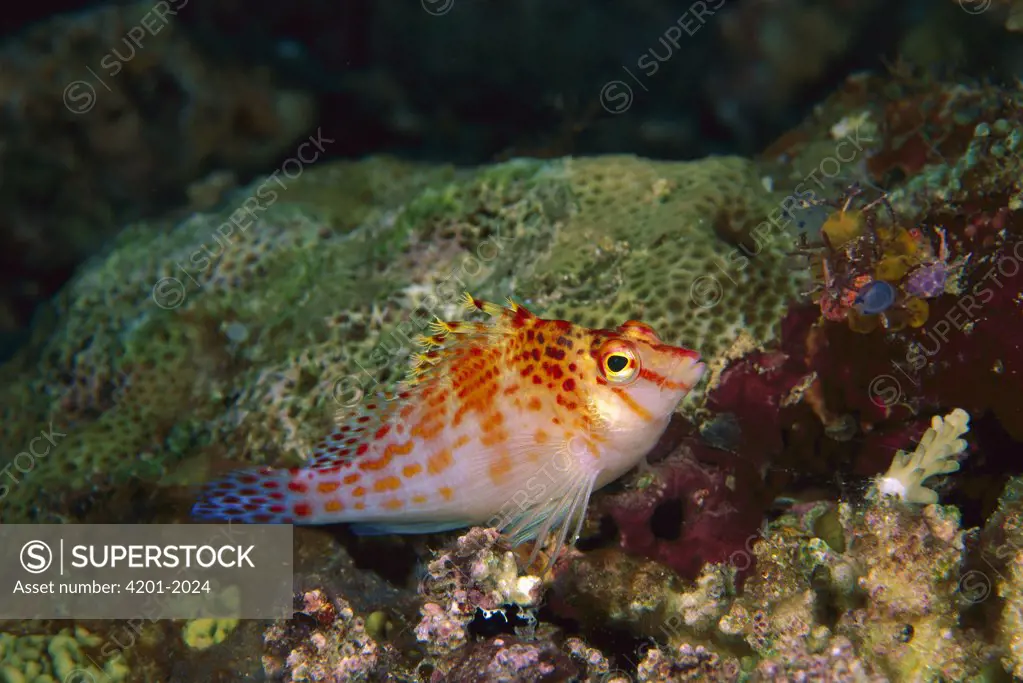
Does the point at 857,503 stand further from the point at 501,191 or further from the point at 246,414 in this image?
the point at 246,414

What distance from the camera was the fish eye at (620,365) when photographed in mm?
3082

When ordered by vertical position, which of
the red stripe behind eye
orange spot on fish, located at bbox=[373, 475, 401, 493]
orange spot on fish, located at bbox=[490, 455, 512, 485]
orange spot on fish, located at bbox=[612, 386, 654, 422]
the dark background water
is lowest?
orange spot on fish, located at bbox=[373, 475, 401, 493]

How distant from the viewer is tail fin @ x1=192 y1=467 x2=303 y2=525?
358cm

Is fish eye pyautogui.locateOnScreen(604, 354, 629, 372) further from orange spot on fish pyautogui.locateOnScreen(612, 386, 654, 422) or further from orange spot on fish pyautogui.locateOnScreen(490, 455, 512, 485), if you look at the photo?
orange spot on fish pyautogui.locateOnScreen(490, 455, 512, 485)

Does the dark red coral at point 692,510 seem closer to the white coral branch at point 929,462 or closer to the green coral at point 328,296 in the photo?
the green coral at point 328,296

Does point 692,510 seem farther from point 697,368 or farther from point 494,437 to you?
point 494,437

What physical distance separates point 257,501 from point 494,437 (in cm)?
136

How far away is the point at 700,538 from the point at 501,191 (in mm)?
2859

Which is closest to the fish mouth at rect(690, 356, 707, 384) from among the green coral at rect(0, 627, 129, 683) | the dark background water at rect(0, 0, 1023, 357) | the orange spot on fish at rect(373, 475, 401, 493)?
the orange spot on fish at rect(373, 475, 401, 493)

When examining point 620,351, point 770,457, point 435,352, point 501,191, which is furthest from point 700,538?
point 501,191

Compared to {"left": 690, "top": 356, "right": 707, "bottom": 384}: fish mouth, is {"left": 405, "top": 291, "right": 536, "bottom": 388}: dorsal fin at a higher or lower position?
higher

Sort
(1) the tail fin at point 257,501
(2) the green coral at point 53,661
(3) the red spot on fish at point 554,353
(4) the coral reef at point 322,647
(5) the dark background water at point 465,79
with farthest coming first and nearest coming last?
(5) the dark background water at point 465,79
(2) the green coral at point 53,661
(1) the tail fin at point 257,501
(3) the red spot on fish at point 554,353
(4) the coral reef at point 322,647

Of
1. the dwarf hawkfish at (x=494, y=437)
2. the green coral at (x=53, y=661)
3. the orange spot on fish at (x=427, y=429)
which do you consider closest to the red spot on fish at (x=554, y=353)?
the dwarf hawkfish at (x=494, y=437)

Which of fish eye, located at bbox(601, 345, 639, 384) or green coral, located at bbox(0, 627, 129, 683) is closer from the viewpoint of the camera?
fish eye, located at bbox(601, 345, 639, 384)
